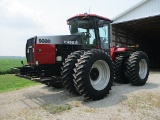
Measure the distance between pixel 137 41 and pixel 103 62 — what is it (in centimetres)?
1655

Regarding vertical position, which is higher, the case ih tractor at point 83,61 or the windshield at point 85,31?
the windshield at point 85,31

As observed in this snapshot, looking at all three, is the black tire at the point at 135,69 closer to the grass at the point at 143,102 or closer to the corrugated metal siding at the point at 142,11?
the grass at the point at 143,102

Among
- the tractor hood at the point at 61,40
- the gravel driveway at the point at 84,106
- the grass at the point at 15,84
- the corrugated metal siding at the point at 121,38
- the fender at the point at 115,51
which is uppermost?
the corrugated metal siding at the point at 121,38

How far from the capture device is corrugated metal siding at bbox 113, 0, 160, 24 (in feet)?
47.5

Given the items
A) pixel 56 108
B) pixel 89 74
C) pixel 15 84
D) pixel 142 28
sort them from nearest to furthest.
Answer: pixel 56 108
pixel 89 74
pixel 15 84
pixel 142 28

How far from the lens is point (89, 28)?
27.4ft

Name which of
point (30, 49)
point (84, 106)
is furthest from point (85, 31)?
point (84, 106)

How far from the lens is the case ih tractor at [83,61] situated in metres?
6.40

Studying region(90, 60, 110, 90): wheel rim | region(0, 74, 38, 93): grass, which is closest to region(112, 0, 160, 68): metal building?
region(0, 74, 38, 93): grass

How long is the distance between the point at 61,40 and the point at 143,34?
17.2 m

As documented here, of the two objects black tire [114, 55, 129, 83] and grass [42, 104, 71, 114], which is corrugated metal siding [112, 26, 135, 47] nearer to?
black tire [114, 55, 129, 83]

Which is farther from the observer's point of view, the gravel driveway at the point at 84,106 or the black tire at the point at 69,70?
the black tire at the point at 69,70

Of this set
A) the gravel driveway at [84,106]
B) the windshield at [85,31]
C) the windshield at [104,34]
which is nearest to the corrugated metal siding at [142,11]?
the windshield at [104,34]

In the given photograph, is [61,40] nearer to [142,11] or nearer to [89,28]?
[89,28]
